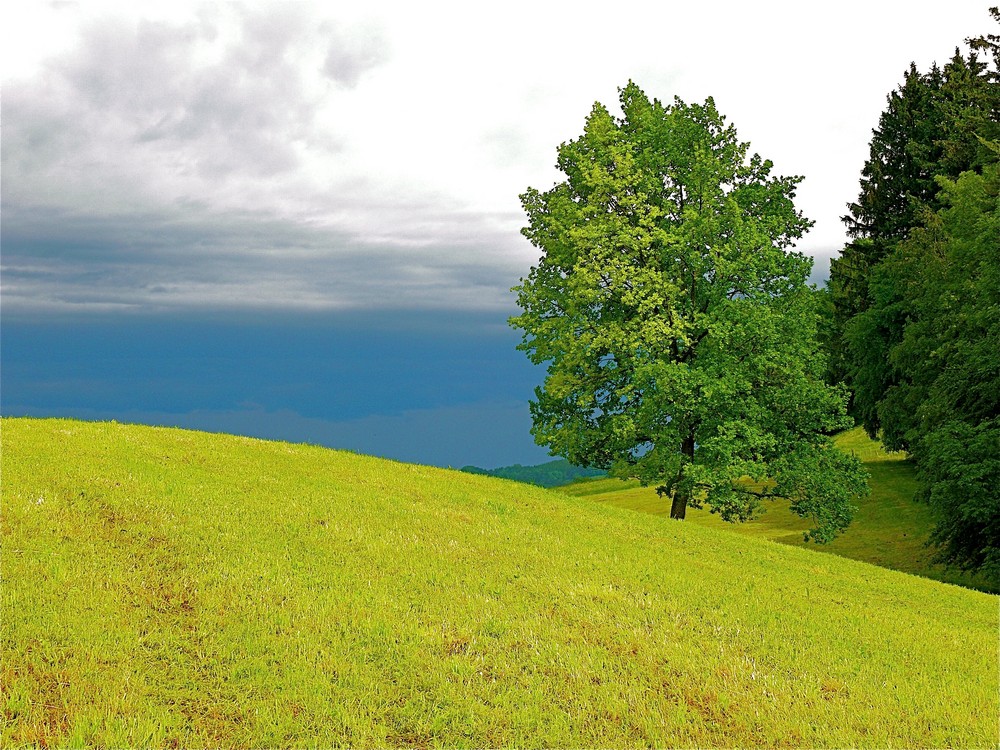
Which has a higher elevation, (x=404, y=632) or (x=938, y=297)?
(x=938, y=297)

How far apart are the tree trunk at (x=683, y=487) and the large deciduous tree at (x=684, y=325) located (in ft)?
0.18

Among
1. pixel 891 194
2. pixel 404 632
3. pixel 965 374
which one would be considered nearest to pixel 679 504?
pixel 965 374

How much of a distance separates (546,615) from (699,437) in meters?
17.0

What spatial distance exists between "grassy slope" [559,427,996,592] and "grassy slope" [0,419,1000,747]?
2523 centimetres

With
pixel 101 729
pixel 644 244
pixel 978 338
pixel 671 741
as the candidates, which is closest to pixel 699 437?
pixel 644 244

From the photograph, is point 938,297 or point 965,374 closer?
point 965,374

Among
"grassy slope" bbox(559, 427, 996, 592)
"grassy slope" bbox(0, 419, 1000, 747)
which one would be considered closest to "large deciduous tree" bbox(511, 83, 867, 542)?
"grassy slope" bbox(0, 419, 1000, 747)

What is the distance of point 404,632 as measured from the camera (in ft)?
42.6

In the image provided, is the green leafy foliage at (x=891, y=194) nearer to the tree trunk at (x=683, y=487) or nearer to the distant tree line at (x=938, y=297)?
the distant tree line at (x=938, y=297)

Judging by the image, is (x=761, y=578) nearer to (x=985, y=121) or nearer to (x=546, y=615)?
(x=546, y=615)

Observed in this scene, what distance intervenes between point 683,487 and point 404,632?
18612 millimetres

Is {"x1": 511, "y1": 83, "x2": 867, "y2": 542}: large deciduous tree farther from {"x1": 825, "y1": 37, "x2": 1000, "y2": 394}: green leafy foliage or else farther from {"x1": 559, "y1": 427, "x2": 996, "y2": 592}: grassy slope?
{"x1": 825, "y1": 37, "x2": 1000, "y2": 394}: green leafy foliage

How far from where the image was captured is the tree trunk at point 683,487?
29.6 metres

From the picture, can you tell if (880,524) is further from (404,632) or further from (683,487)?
(404,632)
